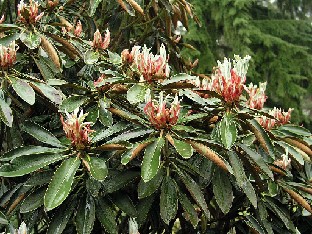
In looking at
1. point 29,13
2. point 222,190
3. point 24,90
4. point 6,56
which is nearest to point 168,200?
point 222,190

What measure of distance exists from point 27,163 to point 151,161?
14.1 inches

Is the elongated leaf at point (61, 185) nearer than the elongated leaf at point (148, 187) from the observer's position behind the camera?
Yes

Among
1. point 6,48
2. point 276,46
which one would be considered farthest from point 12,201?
point 276,46

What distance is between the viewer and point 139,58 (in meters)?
1.50

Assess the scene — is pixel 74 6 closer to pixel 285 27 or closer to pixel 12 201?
pixel 12 201

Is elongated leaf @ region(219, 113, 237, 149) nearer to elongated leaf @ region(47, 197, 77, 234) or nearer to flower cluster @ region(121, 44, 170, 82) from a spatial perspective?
flower cluster @ region(121, 44, 170, 82)

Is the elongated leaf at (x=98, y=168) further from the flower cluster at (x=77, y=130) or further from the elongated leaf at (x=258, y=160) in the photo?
the elongated leaf at (x=258, y=160)

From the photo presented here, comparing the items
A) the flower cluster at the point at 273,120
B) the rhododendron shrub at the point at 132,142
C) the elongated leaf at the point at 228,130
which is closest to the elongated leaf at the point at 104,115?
the rhododendron shrub at the point at 132,142

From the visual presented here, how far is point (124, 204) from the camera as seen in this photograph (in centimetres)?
151

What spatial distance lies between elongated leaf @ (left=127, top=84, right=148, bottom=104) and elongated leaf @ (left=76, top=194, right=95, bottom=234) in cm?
35

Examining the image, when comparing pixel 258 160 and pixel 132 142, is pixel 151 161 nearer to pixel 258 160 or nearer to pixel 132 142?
pixel 132 142

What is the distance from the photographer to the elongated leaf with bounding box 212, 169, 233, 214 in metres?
1.50

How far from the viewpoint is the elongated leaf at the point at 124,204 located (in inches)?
58.4

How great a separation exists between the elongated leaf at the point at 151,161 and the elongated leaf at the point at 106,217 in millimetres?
290
